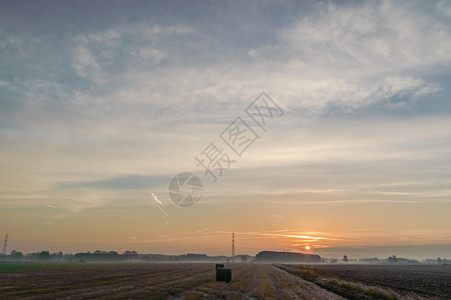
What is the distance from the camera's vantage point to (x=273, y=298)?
28234mm

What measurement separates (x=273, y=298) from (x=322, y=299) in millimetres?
4781

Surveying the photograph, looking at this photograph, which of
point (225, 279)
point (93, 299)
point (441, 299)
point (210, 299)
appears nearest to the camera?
point (93, 299)

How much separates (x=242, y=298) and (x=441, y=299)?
20077 millimetres

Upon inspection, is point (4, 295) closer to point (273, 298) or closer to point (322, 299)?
point (273, 298)

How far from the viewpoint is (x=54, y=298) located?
85.7ft

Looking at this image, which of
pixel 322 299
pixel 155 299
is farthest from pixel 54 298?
pixel 322 299

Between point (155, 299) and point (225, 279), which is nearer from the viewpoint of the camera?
point (155, 299)

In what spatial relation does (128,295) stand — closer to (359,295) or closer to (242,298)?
(242,298)

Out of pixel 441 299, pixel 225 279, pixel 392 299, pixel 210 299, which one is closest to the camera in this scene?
pixel 210 299

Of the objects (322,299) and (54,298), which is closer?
(54,298)

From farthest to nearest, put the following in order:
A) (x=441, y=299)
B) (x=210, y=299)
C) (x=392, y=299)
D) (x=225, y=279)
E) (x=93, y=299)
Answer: (x=225, y=279)
(x=441, y=299)
(x=392, y=299)
(x=210, y=299)
(x=93, y=299)

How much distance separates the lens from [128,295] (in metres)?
28.0

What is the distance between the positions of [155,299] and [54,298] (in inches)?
314

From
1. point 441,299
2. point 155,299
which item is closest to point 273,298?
point 155,299
